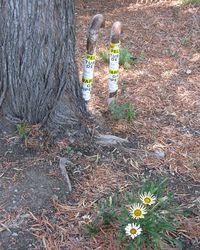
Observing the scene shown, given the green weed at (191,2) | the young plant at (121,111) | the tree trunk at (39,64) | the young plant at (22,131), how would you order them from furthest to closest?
the green weed at (191,2)
the young plant at (121,111)
the young plant at (22,131)
the tree trunk at (39,64)

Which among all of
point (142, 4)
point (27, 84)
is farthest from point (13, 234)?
point (142, 4)

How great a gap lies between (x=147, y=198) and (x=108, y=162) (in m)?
0.89

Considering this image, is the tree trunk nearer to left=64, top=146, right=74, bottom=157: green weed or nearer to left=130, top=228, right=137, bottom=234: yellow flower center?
left=64, top=146, right=74, bottom=157: green weed

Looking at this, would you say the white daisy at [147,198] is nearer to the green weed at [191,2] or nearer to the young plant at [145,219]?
the young plant at [145,219]

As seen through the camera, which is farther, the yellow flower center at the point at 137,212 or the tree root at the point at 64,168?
the tree root at the point at 64,168

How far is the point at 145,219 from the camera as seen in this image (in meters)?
2.51

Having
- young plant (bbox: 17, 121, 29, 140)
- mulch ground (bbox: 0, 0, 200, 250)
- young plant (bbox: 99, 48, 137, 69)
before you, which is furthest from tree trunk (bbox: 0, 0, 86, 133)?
young plant (bbox: 99, 48, 137, 69)

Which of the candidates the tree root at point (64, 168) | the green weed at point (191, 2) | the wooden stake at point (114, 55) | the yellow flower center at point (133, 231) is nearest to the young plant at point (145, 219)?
the yellow flower center at point (133, 231)

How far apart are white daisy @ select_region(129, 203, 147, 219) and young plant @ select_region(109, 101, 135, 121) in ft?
4.74

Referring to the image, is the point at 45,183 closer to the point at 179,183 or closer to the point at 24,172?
the point at 24,172

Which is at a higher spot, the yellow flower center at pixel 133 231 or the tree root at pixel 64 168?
the yellow flower center at pixel 133 231

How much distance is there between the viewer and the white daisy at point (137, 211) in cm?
248

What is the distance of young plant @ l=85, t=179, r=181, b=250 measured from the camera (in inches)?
98.2

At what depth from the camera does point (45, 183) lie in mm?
3117
